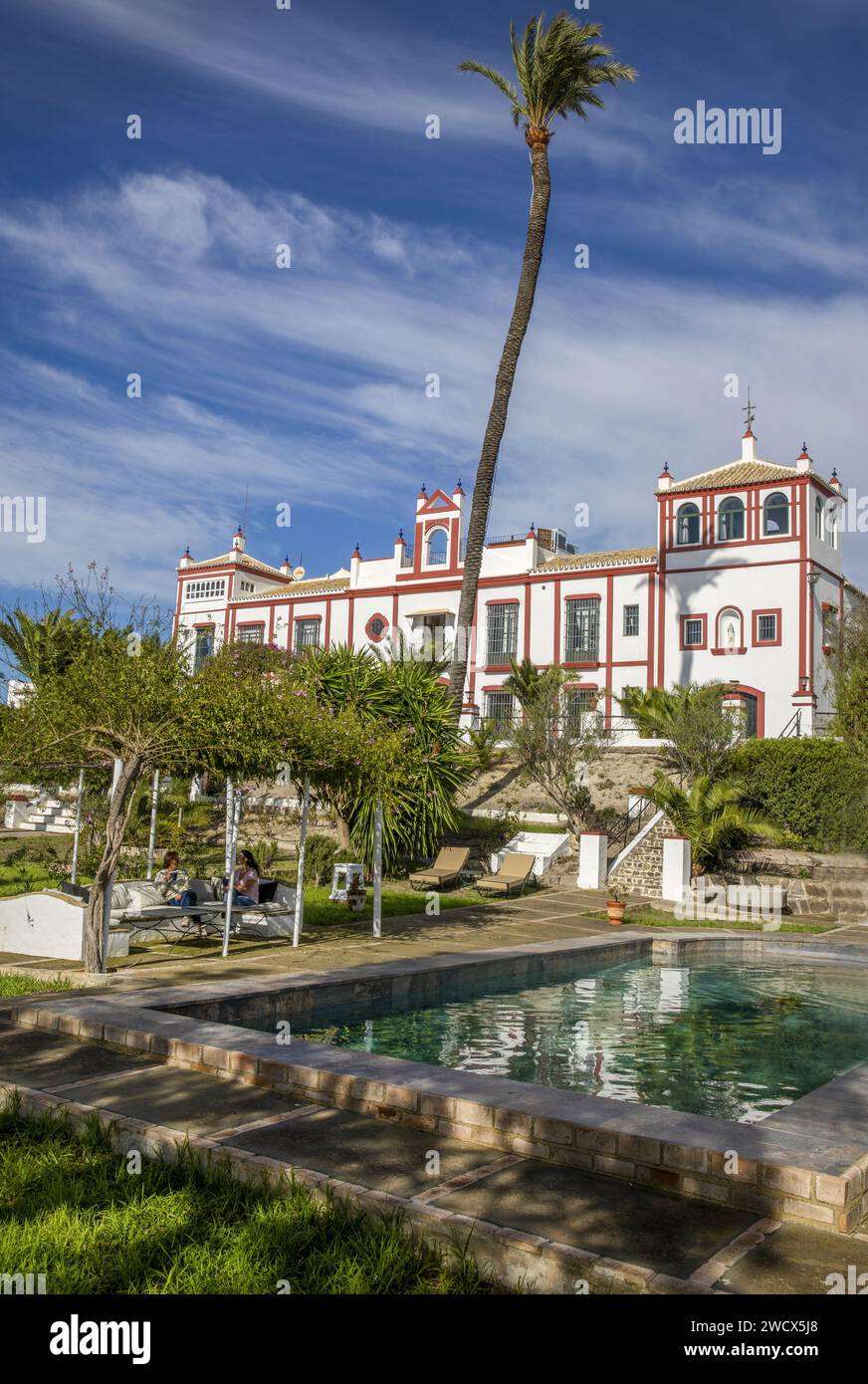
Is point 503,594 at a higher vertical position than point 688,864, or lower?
higher

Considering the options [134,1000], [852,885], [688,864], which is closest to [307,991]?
[134,1000]

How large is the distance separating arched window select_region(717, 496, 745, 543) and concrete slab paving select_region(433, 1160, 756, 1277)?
3299 cm

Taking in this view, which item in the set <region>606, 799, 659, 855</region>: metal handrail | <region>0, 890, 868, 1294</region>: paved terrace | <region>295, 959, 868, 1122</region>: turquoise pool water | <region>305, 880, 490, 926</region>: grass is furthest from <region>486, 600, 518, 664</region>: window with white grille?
<region>0, 890, 868, 1294</region>: paved terrace

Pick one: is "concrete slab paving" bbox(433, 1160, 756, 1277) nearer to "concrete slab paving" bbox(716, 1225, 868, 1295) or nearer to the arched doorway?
"concrete slab paving" bbox(716, 1225, 868, 1295)

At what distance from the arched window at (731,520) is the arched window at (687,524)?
888 mm

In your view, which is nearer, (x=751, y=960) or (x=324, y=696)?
(x=751, y=960)

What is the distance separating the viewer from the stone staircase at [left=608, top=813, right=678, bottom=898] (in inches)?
852

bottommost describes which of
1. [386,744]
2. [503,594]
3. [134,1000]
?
[134,1000]

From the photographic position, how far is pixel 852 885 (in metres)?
20.2

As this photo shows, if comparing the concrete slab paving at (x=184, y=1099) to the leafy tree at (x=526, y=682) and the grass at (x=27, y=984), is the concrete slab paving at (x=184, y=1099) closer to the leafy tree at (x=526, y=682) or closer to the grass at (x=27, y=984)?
the grass at (x=27, y=984)

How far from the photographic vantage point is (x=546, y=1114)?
17.5ft

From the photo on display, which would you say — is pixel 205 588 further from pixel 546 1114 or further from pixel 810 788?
pixel 546 1114

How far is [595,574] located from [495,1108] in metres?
34.2
